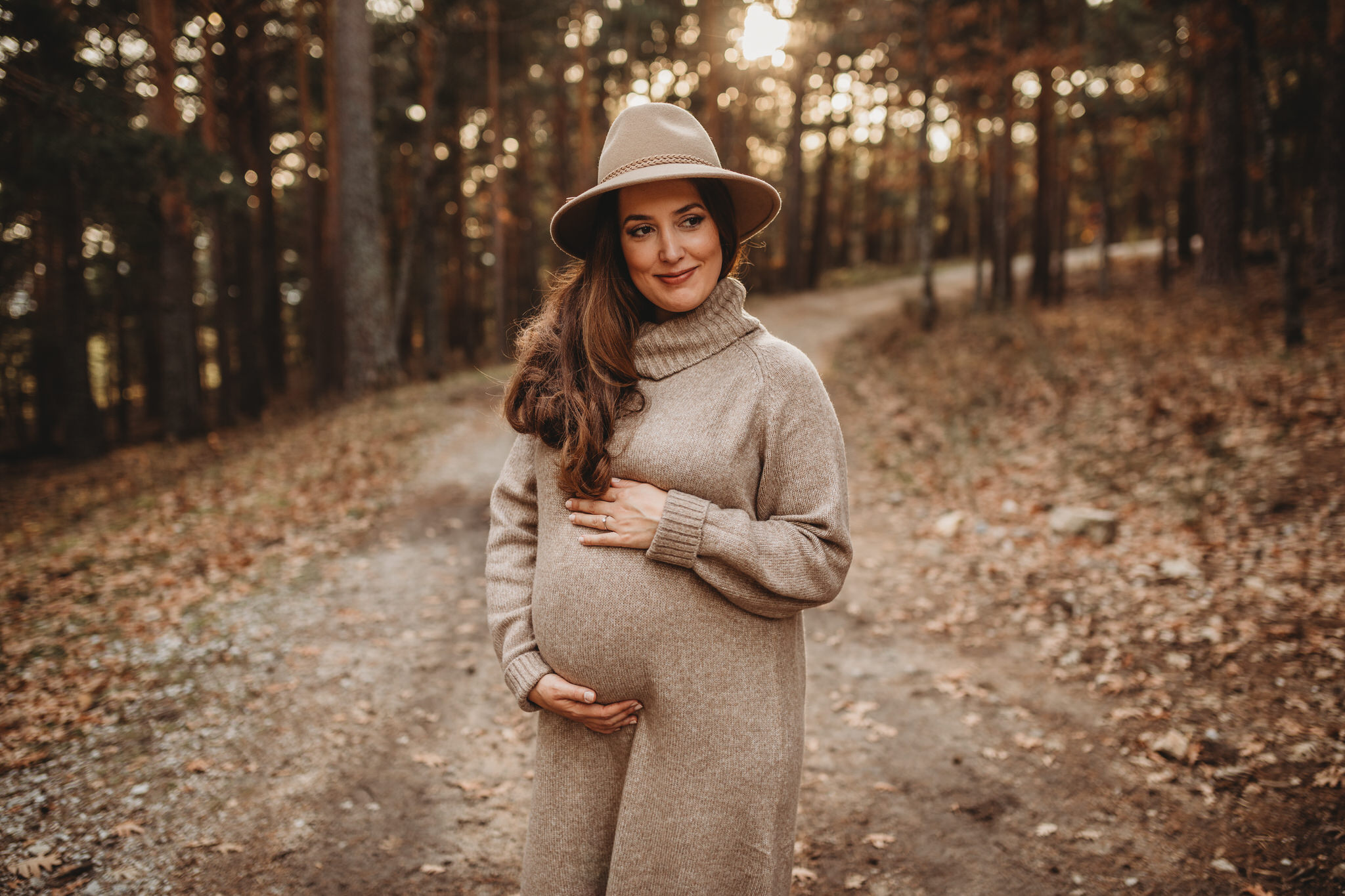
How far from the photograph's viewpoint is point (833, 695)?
15.6ft

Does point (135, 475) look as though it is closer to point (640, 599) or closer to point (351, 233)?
point (351, 233)

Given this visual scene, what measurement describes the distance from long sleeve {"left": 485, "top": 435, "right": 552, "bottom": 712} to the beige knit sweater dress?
2cm

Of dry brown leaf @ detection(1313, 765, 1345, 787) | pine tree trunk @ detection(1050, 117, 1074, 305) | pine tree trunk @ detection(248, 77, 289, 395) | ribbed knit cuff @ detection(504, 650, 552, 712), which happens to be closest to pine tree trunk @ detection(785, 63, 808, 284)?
pine tree trunk @ detection(1050, 117, 1074, 305)

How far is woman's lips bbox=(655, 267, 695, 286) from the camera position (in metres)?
1.87

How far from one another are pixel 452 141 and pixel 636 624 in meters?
23.1

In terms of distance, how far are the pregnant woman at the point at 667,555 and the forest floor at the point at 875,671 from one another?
1.89 meters

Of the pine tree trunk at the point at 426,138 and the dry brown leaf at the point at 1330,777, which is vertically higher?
the pine tree trunk at the point at 426,138

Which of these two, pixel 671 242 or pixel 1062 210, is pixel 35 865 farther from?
pixel 1062 210

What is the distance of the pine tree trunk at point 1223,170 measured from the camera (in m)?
13.1

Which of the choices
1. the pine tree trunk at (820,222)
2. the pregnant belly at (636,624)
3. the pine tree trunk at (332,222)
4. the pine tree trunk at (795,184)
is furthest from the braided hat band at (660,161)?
the pine tree trunk at (820,222)

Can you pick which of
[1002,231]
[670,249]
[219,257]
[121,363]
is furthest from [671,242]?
[121,363]

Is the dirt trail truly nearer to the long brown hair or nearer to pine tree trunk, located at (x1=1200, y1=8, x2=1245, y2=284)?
the long brown hair

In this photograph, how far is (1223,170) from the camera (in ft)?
43.8

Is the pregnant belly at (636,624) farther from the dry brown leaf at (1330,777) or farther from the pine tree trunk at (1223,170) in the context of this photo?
the pine tree trunk at (1223,170)
